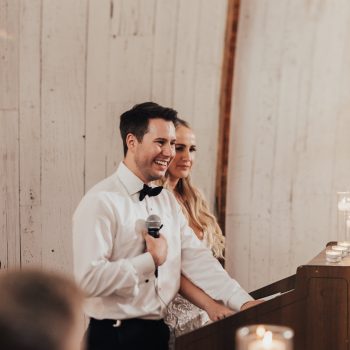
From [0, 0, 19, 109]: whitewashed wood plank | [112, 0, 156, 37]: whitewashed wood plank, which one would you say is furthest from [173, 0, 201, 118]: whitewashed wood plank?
[0, 0, 19, 109]: whitewashed wood plank

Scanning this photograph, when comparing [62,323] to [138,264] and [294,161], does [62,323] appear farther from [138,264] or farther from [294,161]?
[294,161]

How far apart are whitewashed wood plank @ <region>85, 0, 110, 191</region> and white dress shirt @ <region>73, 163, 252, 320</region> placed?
4.55 feet

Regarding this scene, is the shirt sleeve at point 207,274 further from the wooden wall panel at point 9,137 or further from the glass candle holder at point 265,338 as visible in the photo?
the wooden wall panel at point 9,137

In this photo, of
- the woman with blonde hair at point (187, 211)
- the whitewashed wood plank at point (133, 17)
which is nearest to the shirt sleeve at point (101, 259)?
the woman with blonde hair at point (187, 211)

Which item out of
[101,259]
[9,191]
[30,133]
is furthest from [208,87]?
[101,259]

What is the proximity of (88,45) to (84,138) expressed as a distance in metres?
0.58

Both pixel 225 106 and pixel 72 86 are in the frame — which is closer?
pixel 72 86

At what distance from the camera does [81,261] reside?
2.64 meters

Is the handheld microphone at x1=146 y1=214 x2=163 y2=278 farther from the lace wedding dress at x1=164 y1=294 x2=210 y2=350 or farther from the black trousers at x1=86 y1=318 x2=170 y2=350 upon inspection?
the lace wedding dress at x1=164 y1=294 x2=210 y2=350

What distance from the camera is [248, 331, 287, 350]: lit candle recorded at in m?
1.46

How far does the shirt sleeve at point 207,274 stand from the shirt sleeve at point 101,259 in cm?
32

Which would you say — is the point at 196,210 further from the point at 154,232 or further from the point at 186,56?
the point at 154,232

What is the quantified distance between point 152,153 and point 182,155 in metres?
1.03

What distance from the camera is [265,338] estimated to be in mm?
1478
